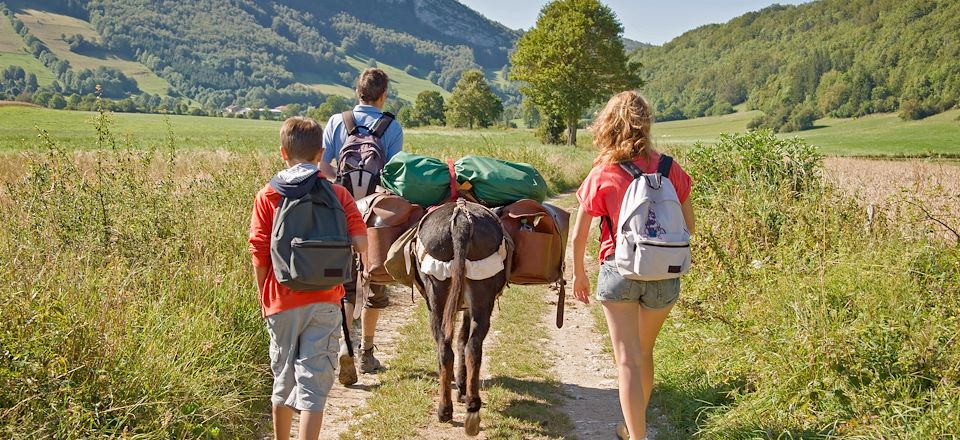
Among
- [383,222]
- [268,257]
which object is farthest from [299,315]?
[383,222]

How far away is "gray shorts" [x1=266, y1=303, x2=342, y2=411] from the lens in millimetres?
3574

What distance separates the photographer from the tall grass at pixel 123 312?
134 inches

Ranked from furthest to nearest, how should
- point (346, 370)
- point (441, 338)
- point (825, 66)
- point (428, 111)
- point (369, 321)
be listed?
point (428, 111)
point (825, 66)
point (369, 321)
point (346, 370)
point (441, 338)

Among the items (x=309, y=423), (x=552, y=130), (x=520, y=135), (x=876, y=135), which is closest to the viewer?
(x=309, y=423)

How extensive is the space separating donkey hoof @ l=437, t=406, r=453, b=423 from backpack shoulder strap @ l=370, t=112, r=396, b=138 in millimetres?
2302

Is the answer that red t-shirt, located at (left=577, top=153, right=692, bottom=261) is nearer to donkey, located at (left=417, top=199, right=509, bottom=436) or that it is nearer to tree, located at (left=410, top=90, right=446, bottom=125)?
donkey, located at (left=417, top=199, right=509, bottom=436)

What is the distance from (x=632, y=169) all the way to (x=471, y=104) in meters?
77.4

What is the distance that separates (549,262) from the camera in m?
5.04

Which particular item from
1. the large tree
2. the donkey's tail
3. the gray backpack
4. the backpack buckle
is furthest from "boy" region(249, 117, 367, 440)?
the large tree

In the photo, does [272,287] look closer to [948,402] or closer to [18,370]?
[18,370]

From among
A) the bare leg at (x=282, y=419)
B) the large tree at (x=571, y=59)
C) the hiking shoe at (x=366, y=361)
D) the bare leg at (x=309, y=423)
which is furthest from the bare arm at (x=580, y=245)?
the large tree at (x=571, y=59)

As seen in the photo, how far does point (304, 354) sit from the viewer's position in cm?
362

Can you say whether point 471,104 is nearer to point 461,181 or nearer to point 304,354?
point 461,181

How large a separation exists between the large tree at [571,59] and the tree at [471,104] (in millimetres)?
30795
